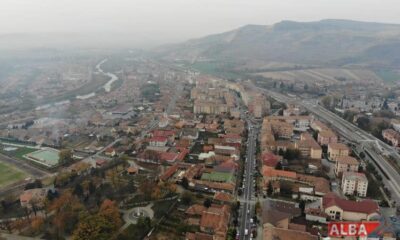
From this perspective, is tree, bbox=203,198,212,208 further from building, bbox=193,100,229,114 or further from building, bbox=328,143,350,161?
building, bbox=193,100,229,114

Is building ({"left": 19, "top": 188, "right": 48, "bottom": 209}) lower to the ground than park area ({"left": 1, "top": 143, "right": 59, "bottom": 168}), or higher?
lower

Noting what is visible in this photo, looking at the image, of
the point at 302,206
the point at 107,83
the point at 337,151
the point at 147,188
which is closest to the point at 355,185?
the point at 302,206

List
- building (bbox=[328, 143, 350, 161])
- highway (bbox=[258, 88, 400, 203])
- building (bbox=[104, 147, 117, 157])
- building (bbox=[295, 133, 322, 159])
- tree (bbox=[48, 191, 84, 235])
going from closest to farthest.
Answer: tree (bbox=[48, 191, 84, 235]) → highway (bbox=[258, 88, 400, 203]) → building (bbox=[328, 143, 350, 161]) → building (bbox=[295, 133, 322, 159]) → building (bbox=[104, 147, 117, 157])

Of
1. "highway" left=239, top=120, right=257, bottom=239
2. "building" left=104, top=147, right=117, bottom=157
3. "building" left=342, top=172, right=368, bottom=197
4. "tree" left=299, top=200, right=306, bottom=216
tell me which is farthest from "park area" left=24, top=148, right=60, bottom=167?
"building" left=342, top=172, right=368, bottom=197

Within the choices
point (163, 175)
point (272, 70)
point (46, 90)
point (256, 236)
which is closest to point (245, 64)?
point (272, 70)

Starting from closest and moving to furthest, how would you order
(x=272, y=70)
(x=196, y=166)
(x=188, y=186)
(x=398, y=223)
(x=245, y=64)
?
(x=398, y=223), (x=188, y=186), (x=196, y=166), (x=272, y=70), (x=245, y=64)

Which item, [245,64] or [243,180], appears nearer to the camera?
[243,180]

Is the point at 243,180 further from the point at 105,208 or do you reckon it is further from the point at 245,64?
the point at 245,64

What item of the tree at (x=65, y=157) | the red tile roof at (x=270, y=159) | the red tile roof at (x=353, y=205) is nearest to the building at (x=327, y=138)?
the red tile roof at (x=270, y=159)
